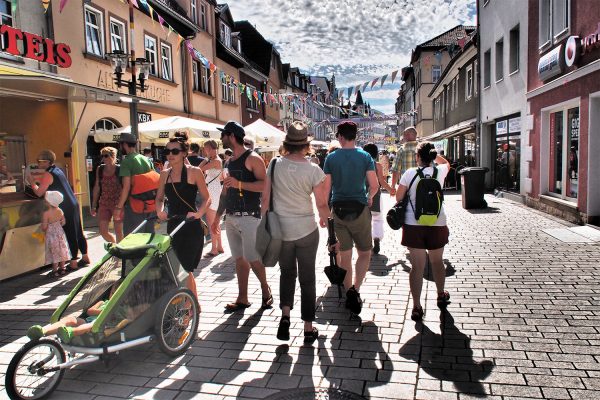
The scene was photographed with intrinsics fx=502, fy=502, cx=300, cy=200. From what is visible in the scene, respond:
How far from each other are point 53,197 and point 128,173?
1204 mm

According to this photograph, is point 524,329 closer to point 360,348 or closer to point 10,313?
point 360,348

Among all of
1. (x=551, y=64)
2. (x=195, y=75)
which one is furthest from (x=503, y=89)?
(x=195, y=75)

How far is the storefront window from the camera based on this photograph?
34.2ft

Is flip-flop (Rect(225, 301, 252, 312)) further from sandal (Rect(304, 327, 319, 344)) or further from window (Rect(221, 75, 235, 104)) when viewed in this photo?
window (Rect(221, 75, 235, 104))

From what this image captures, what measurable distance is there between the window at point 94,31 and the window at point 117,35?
57 cm

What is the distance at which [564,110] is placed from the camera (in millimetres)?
10961

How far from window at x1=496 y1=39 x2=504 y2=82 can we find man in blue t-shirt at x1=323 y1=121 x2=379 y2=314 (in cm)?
1309

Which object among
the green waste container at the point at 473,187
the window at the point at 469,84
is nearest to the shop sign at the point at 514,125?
the green waste container at the point at 473,187

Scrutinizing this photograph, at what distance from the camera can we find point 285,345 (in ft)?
13.2

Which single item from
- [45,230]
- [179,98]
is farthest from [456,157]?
[45,230]

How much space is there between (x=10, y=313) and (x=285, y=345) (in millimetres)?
2965

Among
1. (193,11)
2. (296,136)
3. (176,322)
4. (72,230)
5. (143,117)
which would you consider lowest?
(176,322)

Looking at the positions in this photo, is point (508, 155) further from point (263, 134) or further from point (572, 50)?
point (263, 134)

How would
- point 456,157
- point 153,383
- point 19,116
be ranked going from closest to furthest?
1. point 153,383
2. point 19,116
3. point 456,157
